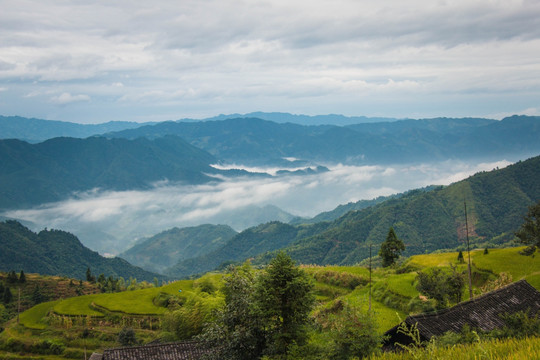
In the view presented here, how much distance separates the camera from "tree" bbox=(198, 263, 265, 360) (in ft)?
70.2

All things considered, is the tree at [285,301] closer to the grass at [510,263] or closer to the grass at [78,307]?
the grass at [510,263]

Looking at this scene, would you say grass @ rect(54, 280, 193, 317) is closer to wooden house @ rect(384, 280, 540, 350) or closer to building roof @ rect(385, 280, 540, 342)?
wooden house @ rect(384, 280, 540, 350)

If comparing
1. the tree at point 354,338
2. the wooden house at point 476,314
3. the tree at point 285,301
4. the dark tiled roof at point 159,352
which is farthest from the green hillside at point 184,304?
the tree at point 354,338

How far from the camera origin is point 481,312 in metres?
24.2

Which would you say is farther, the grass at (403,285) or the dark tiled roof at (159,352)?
the grass at (403,285)

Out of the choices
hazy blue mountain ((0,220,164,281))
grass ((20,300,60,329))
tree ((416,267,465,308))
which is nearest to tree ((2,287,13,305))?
grass ((20,300,60,329))

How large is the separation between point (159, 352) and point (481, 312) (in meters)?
20.6

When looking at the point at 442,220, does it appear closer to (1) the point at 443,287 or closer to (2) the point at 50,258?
(1) the point at 443,287

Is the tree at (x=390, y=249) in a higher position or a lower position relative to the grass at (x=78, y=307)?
higher

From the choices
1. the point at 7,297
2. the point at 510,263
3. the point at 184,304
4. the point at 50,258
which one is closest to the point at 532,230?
the point at 510,263

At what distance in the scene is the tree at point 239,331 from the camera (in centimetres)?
2141

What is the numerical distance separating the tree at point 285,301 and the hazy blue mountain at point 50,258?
A: 163416mm

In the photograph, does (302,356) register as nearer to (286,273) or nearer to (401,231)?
(286,273)

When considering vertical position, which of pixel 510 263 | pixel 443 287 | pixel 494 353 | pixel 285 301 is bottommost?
pixel 510 263
